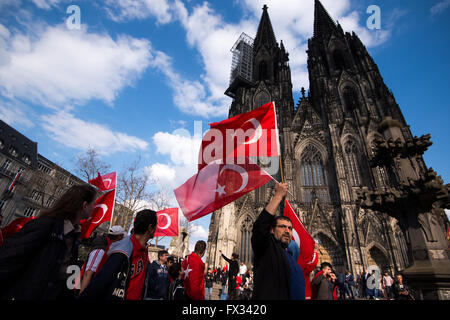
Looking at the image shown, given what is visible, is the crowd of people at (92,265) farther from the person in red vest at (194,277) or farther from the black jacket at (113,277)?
the person in red vest at (194,277)

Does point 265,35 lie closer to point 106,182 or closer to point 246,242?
point 246,242

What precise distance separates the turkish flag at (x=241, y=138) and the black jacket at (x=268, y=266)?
103 inches

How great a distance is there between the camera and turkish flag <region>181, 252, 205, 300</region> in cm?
374

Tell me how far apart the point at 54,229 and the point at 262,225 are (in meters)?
1.58

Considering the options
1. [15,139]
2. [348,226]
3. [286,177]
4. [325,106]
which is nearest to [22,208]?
[15,139]

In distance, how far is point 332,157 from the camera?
21828 mm

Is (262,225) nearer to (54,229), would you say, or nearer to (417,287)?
(54,229)

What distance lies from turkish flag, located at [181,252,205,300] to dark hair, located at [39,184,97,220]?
8.01 feet

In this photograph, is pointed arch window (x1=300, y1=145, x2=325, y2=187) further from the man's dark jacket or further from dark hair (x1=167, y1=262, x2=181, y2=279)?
dark hair (x1=167, y1=262, x2=181, y2=279)

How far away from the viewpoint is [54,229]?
161cm

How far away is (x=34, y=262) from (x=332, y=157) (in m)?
23.7

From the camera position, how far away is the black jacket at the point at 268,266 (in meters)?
1.71

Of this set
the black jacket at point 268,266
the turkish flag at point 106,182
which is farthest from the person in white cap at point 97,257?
the turkish flag at point 106,182

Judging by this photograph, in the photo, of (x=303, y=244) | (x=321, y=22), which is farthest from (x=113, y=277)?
(x=321, y=22)
